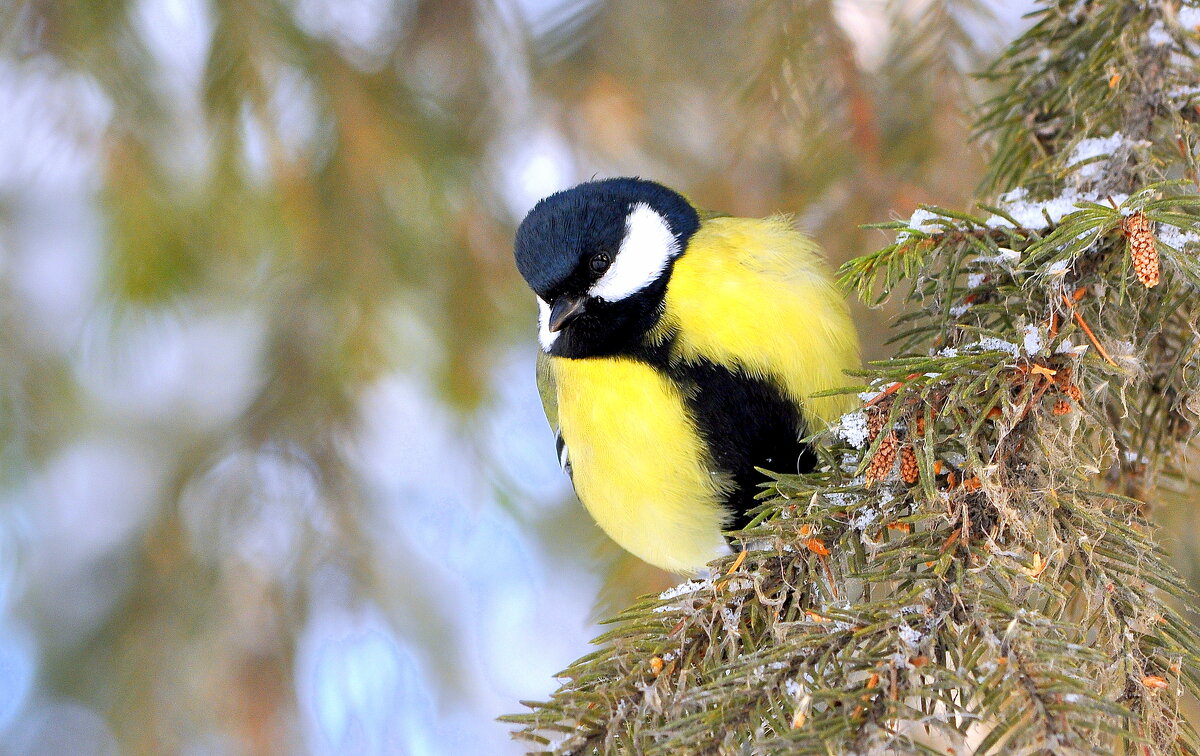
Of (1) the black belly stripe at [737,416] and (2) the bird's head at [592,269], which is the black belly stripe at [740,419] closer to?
(1) the black belly stripe at [737,416]

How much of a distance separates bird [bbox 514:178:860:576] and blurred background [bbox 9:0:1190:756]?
245mm

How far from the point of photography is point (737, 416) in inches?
39.2

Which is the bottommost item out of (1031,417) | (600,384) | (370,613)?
(370,613)

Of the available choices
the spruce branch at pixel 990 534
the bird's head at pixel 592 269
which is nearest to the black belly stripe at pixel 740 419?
the bird's head at pixel 592 269

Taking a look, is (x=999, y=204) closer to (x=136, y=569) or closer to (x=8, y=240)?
(x=136, y=569)

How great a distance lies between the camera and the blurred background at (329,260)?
3.94 feet

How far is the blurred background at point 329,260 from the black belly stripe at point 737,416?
1.18 feet

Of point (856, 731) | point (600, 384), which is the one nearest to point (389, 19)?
point (600, 384)

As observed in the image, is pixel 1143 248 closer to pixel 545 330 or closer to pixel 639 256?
pixel 639 256

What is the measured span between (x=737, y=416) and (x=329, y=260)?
705 millimetres

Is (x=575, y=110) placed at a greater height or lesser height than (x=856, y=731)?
greater

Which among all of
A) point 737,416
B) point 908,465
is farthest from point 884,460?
point 737,416

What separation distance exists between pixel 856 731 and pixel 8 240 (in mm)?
1606

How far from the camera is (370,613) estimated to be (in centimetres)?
131
